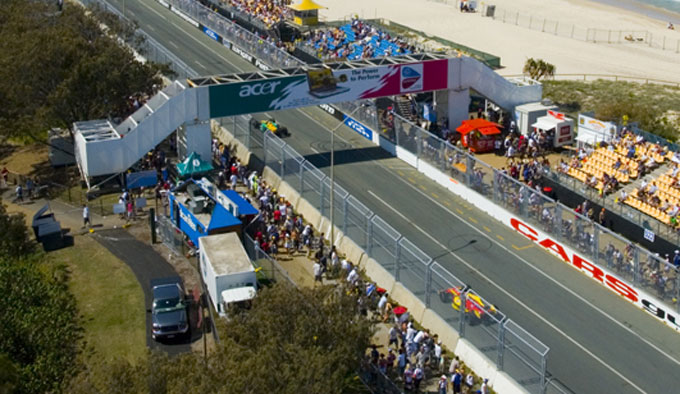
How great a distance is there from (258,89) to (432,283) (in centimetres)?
1983

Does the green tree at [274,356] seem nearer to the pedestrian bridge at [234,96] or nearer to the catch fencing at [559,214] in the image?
the catch fencing at [559,214]

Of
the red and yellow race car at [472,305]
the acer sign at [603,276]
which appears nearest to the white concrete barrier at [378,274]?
the red and yellow race car at [472,305]

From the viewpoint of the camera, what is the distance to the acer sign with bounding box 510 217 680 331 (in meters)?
33.8

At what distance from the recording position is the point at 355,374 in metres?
29.9

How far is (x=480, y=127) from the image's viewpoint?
52906mm

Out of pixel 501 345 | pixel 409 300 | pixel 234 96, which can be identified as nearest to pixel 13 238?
pixel 234 96

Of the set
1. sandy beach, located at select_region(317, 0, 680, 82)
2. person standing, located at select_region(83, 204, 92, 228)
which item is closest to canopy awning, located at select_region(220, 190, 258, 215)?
person standing, located at select_region(83, 204, 92, 228)

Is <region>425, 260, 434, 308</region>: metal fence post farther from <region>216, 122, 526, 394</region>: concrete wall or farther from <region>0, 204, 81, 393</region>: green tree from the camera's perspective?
<region>0, 204, 81, 393</region>: green tree

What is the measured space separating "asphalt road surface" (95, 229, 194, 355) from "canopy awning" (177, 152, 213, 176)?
5190 millimetres

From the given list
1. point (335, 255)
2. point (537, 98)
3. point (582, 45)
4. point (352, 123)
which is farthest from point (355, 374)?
point (582, 45)

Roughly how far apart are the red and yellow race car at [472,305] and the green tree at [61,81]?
27.6 metres

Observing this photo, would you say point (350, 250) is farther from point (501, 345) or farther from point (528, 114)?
point (528, 114)

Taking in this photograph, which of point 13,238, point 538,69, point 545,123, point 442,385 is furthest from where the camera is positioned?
point 538,69

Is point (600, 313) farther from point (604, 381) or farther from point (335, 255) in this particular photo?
point (335, 255)
